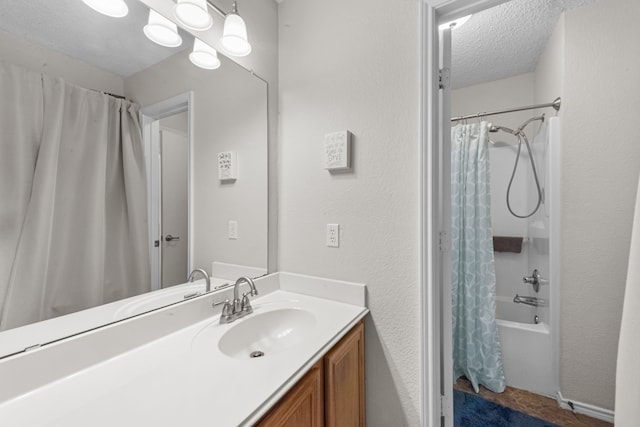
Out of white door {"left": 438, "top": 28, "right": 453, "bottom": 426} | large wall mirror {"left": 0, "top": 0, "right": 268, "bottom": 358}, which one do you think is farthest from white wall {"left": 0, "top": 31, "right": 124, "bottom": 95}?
white door {"left": 438, "top": 28, "right": 453, "bottom": 426}

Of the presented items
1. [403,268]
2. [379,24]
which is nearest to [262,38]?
[379,24]

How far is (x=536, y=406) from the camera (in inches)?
62.7

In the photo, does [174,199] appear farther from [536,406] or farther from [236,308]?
[536,406]

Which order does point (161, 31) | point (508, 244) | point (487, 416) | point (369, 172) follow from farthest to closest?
1. point (508, 244)
2. point (487, 416)
3. point (369, 172)
4. point (161, 31)

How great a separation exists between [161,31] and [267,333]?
1250 millimetres

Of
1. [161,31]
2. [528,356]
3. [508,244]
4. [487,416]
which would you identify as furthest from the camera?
[508,244]

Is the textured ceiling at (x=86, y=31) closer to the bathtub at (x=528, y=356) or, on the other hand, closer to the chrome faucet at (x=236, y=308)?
the chrome faucet at (x=236, y=308)

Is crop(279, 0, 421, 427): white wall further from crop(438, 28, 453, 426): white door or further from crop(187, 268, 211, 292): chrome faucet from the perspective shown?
crop(187, 268, 211, 292): chrome faucet

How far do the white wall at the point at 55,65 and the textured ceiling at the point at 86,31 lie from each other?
17mm

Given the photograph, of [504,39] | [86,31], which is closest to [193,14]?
[86,31]

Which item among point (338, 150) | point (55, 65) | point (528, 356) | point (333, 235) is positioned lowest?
point (528, 356)

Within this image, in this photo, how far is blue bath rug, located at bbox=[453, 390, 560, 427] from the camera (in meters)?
1.46

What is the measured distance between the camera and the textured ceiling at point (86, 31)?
66cm

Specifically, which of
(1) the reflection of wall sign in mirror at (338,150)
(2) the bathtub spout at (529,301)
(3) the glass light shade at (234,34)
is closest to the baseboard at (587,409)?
(2) the bathtub spout at (529,301)
